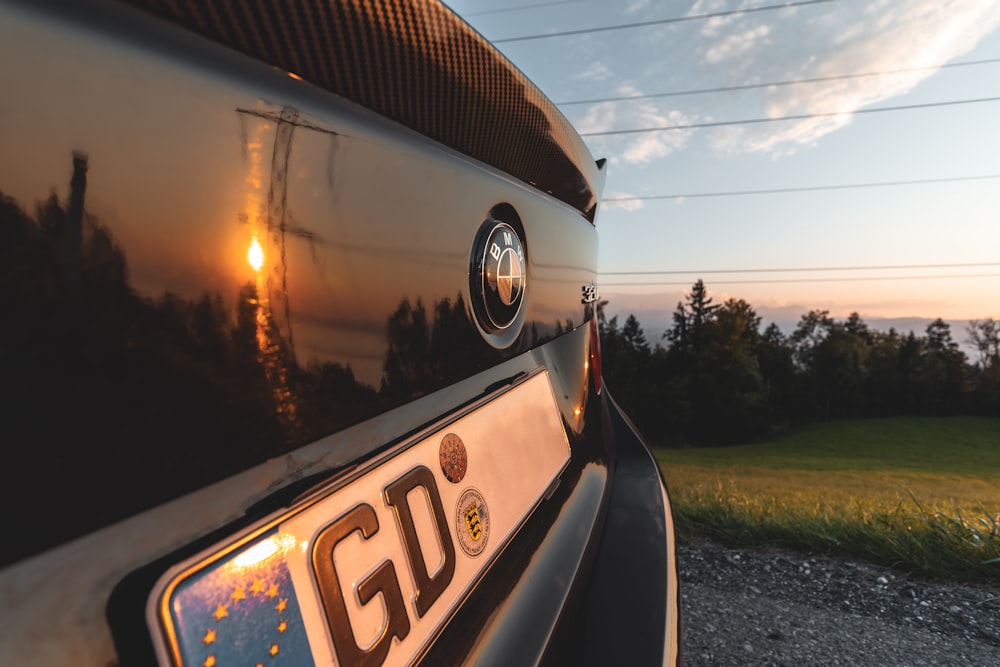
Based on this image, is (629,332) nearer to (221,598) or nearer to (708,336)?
(708,336)

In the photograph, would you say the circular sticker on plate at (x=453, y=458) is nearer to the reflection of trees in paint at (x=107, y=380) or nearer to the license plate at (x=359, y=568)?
the license plate at (x=359, y=568)

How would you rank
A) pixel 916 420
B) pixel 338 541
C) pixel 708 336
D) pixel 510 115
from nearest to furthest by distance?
pixel 338 541
pixel 510 115
pixel 916 420
pixel 708 336

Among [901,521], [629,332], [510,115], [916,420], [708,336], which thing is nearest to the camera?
[510,115]

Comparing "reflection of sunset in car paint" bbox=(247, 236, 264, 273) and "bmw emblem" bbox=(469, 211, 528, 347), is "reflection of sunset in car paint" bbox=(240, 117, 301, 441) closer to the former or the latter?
"reflection of sunset in car paint" bbox=(247, 236, 264, 273)

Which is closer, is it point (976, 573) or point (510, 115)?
point (510, 115)

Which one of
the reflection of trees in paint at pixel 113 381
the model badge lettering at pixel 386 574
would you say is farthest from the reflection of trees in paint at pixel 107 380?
the model badge lettering at pixel 386 574

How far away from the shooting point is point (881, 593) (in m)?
2.58

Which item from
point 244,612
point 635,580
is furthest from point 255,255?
point 635,580

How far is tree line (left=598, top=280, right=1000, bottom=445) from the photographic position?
5600 centimetres

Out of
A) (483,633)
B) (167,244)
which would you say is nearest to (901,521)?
(483,633)

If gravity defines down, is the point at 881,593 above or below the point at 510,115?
below

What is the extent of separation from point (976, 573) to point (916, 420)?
6642cm

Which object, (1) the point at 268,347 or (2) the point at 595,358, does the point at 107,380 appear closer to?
(1) the point at 268,347

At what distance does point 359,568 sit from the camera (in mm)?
583
